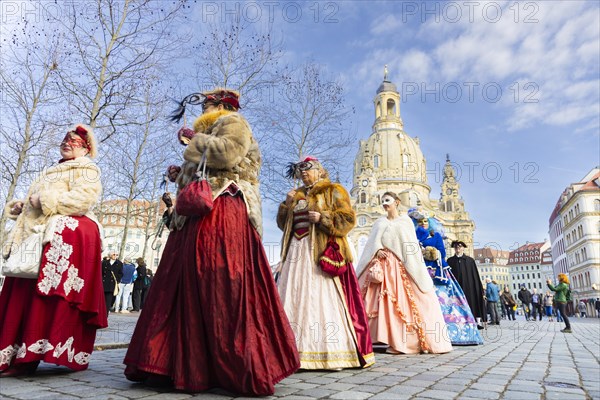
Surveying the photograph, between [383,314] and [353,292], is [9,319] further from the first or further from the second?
[383,314]

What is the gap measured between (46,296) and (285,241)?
2342 millimetres

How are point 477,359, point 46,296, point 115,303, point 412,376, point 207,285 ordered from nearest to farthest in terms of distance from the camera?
point 207,285 → point 46,296 → point 412,376 → point 477,359 → point 115,303

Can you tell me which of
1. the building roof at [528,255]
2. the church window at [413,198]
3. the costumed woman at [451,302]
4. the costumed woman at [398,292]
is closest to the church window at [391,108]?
the church window at [413,198]

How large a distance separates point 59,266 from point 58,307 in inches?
13.6

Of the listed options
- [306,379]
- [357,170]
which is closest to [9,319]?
[306,379]

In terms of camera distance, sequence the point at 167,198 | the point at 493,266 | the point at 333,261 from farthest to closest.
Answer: the point at 493,266 < the point at 333,261 < the point at 167,198

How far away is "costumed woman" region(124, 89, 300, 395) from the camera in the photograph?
282 centimetres

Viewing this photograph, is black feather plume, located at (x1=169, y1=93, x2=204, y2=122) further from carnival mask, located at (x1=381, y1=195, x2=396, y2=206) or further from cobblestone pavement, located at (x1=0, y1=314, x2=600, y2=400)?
carnival mask, located at (x1=381, y1=195, x2=396, y2=206)

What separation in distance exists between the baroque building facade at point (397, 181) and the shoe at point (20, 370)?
70462 mm

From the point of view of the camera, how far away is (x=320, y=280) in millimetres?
4441

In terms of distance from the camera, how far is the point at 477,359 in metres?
5.16

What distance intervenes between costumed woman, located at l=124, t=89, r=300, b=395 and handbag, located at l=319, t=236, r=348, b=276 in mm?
1238

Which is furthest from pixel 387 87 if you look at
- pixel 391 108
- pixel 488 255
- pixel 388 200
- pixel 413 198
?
pixel 388 200

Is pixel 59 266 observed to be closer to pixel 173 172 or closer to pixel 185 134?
pixel 173 172
